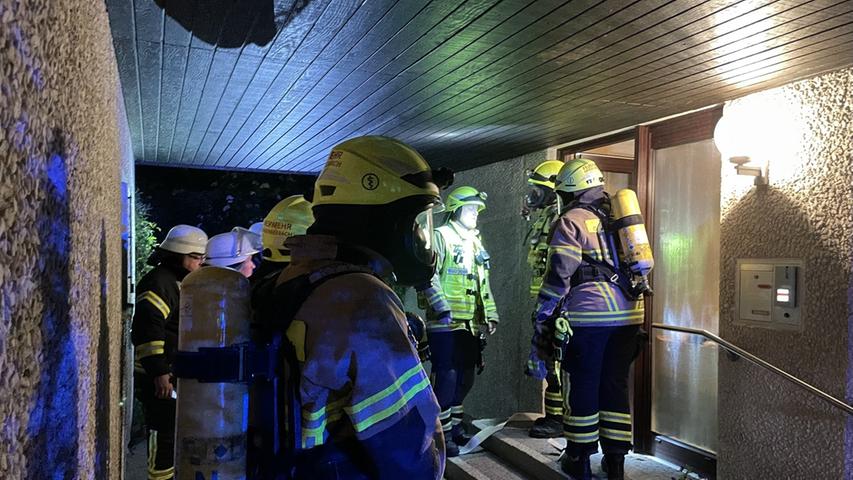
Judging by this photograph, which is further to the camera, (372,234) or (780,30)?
(780,30)

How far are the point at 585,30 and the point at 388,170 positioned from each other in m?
1.89

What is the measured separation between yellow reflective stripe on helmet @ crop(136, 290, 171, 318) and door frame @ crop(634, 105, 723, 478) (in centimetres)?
411

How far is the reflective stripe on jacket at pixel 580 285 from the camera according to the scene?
4.61 metres

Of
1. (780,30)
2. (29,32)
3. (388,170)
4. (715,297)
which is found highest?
(780,30)

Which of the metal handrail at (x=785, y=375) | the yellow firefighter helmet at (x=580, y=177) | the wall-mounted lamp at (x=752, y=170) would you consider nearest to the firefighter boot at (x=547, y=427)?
the metal handrail at (x=785, y=375)

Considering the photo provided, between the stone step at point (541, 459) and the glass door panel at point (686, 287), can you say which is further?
the glass door panel at point (686, 287)

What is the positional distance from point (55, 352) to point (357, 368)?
70 centimetres

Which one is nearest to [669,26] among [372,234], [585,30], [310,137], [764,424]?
[585,30]

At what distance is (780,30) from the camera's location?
3217 millimetres

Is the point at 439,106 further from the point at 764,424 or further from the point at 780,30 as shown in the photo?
the point at 764,424

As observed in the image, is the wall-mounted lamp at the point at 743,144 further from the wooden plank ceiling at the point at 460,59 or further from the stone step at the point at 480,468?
the stone step at the point at 480,468

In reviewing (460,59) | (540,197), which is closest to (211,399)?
(460,59)

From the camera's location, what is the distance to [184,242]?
4.76m

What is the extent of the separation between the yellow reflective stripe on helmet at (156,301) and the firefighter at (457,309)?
2473 mm
